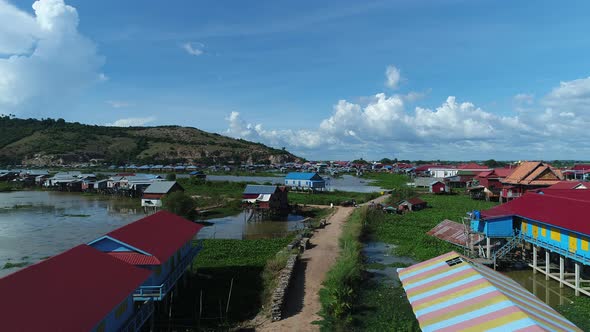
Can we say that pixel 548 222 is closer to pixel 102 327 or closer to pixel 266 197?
pixel 102 327

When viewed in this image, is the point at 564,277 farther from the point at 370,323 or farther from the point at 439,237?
the point at 370,323

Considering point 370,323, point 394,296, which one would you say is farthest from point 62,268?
point 394,296

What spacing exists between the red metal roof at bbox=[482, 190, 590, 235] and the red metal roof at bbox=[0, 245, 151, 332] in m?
21.0

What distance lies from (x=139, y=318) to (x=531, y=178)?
49917 millimetres

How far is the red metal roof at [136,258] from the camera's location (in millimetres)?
15633

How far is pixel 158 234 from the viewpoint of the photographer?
1875cm

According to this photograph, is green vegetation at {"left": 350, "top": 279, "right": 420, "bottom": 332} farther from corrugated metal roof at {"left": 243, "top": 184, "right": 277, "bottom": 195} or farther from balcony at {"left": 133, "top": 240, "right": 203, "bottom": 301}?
corrugated metal roof at {"left": 243, "top": 184, "right": 277, "bottom": 195}

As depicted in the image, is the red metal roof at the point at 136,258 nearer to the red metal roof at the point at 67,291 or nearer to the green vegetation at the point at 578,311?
the red metal roof at the point at 67,291

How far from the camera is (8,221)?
43.6 metres

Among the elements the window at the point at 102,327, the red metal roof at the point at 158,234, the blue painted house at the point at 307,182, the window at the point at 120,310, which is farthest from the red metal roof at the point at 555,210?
the blue painted house at the point at 307,182

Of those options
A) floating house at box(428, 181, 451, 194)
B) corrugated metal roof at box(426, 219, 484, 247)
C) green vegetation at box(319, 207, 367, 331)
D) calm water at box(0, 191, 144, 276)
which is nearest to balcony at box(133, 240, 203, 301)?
green vegetation at box(319, 207, 367, 331)

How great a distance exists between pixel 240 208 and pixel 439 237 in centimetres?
2987

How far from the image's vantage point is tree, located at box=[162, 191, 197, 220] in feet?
133

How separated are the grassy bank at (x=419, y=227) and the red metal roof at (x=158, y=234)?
53.7ft
